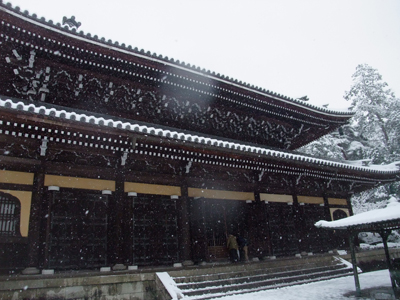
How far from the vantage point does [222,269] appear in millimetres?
9211

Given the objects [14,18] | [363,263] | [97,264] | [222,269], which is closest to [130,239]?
[97,264]

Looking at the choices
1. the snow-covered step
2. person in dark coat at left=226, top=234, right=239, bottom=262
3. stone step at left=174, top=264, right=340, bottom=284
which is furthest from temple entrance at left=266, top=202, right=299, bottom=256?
person in dark coat at left=226, top=234, right=239, bottom=262

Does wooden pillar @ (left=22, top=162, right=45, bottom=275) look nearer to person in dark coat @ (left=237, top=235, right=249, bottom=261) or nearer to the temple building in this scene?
the temple building

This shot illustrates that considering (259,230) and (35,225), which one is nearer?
(35,225)

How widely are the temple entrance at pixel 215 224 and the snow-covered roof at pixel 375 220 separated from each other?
374 cm

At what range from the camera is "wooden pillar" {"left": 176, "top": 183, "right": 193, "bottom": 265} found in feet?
31.0

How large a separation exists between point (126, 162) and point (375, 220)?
7345mm

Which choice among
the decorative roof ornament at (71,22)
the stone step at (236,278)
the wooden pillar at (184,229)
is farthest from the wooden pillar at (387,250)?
the decorative roof ornament at (71,22)

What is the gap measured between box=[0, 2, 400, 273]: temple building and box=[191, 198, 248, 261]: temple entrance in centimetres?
5

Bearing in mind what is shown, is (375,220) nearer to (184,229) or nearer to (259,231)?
(259,231)

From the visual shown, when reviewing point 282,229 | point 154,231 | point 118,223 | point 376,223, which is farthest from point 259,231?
point 118,223

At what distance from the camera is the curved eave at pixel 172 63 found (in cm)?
776

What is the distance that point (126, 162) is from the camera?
9391 mm

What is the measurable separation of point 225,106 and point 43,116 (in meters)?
7.73
